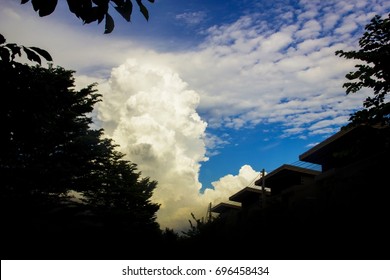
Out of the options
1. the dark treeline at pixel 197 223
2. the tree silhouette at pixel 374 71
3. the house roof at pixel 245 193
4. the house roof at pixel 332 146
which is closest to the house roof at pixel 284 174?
the house roof at pixel 332 146

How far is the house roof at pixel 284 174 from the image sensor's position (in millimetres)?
26062

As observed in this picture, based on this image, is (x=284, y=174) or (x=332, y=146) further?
(x=284, y=174)

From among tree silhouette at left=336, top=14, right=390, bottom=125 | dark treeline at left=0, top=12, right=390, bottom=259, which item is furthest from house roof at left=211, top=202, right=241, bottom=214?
dark treeline at left=0, top=12, right=390, bottom=259

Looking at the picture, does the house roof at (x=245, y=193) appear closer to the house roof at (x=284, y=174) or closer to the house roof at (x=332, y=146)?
the house roof at (x=284, y=174)

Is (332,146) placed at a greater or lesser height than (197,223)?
greater

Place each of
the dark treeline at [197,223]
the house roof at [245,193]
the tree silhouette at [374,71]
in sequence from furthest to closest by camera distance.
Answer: the house roof at [245,193] < the tree silhouette at [374,71] < the dark treeline at [197,223]

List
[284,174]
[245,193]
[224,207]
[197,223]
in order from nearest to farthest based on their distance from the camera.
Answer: [197,223]
[284,174]
[245,193]
[224,207]

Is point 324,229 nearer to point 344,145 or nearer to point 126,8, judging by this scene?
point 126,8

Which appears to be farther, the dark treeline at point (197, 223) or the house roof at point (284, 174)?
the house roof at point (284, 174)

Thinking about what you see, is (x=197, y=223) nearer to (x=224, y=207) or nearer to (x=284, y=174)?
(x=284, y=174)

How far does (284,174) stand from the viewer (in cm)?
2839

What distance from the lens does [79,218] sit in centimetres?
134

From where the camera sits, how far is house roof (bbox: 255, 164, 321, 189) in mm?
26062

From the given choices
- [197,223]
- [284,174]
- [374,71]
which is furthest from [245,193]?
[197,223]
